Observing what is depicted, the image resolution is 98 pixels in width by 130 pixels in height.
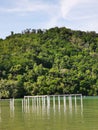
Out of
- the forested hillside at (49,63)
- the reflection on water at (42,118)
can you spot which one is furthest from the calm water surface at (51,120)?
the forested hillside at (49,63)

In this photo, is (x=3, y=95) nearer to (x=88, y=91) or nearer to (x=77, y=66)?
(x=88, y=91)

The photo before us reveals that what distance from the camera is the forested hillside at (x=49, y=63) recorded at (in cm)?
10012

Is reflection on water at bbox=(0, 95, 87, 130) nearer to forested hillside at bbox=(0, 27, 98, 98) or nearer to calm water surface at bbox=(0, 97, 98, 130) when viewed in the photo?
calm water surface at bbox=(0, 97, 98, 130)

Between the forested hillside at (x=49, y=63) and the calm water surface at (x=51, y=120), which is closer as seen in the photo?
the calm water surface at (x=51, y=120)

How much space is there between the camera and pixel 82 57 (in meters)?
122

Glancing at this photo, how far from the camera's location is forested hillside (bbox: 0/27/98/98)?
100125 millimetres

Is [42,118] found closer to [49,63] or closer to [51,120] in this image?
[51,120]

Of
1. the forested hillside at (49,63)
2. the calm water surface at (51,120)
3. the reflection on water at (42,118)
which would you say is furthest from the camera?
the forested hillside at (49,63)

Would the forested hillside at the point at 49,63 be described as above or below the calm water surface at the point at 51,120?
above

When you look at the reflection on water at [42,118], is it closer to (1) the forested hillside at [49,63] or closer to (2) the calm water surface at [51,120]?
(2) the calm water surface at [51,120]

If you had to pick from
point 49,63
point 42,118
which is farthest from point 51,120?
point 49,63

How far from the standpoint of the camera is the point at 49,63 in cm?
11912

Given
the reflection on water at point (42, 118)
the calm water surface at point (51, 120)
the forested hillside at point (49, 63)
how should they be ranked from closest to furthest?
the calm water surface at point (51, 120) < the reflection on water at point (42, 118) < the forested hillside at point (49, 63)

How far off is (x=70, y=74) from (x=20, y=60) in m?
13.6
